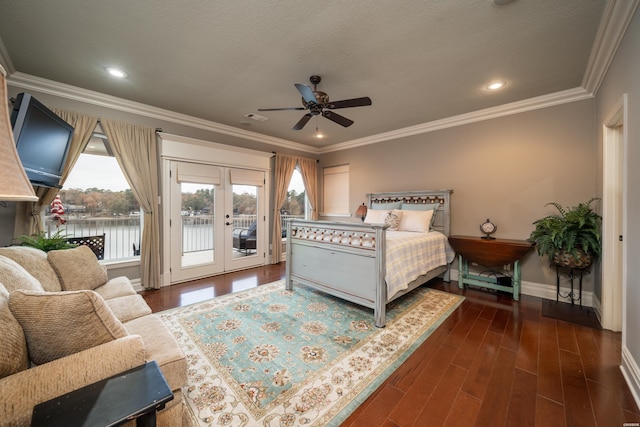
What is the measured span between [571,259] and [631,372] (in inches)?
56.9

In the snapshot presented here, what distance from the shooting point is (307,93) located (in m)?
2.35

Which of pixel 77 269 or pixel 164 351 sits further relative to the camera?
pixel 77 269

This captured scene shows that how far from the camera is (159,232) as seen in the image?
375 cm

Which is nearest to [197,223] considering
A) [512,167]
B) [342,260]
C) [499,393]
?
[342,260]

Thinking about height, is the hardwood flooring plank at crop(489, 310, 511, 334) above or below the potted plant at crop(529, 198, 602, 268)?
below

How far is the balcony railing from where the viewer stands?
342cm

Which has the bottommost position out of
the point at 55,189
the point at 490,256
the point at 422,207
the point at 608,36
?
the point at 490,256

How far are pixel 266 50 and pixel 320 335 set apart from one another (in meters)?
2.72

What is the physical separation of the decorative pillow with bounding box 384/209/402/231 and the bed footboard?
1391 millimetres

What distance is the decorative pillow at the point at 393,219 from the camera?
397cm

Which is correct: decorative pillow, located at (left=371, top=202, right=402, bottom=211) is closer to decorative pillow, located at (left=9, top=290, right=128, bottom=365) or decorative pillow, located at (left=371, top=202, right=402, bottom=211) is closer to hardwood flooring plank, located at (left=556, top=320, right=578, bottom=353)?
hardwood flooring plank, located at (left=556, top=320, right=578, bottom=353)

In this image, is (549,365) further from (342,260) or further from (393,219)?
(393,219)

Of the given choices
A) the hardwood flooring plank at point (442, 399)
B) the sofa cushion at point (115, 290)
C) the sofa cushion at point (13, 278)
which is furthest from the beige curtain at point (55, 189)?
the hardwood flooring plank at point (442, 399)

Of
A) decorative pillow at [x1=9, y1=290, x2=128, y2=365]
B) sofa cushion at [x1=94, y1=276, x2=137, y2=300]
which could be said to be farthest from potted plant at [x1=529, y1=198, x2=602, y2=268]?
sofa cushion at [x1=94, y1=276, x2=137, y2=300]
